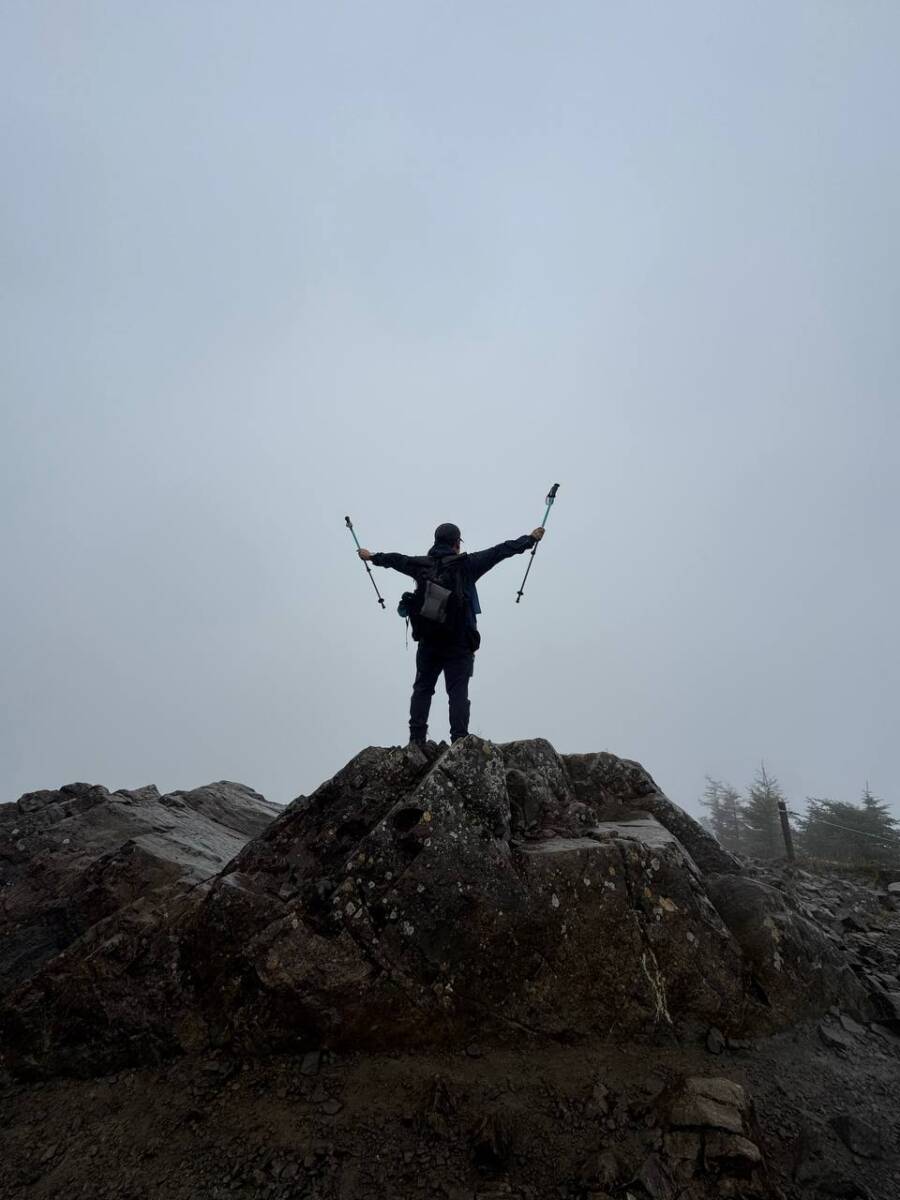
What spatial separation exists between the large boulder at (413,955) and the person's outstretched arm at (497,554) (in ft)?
14.0

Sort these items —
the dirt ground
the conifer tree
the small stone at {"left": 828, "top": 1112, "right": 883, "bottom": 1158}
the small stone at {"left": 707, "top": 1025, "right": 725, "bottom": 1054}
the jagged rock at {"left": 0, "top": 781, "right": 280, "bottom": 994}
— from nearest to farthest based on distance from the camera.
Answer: the dirt ground < the small stone at {"left": 828, "top": 1112, "right": 883, "bottom": 1158} < the small stone at {"left": 707, "top": 1025, "right": 725, "bottom": 1054} < the jagged rock at {"left": 0, "top": 781, "right": 280, "bottom": 994} < the conifer tree

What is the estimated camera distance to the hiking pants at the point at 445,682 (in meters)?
9.55

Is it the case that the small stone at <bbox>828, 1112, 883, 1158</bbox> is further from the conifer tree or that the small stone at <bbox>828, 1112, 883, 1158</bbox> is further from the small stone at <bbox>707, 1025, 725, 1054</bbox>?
the conifer tree

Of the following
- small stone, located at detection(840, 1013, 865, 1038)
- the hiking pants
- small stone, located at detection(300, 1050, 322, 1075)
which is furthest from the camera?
the hiking pants

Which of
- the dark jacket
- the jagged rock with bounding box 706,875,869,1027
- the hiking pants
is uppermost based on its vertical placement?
the dark jacket

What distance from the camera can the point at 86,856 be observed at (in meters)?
8.95

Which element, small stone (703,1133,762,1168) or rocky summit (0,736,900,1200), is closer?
small stone (703,1133,762,1168)

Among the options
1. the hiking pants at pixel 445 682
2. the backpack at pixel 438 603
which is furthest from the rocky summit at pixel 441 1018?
the backpack at pixel 438 603

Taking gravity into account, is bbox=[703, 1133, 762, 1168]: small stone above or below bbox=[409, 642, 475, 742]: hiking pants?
below

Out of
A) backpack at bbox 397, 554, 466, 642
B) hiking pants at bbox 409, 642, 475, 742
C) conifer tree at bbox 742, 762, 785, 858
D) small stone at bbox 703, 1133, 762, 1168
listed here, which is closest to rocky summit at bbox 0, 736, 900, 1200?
small stone at bbox 703, 1133, 762, 1168

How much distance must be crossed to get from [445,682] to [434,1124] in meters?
5.96

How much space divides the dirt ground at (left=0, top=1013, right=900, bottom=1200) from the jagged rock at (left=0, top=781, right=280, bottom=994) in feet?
6.55

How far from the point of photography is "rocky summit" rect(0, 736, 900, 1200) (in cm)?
480

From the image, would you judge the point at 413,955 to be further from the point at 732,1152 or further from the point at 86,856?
the point at 86,856
